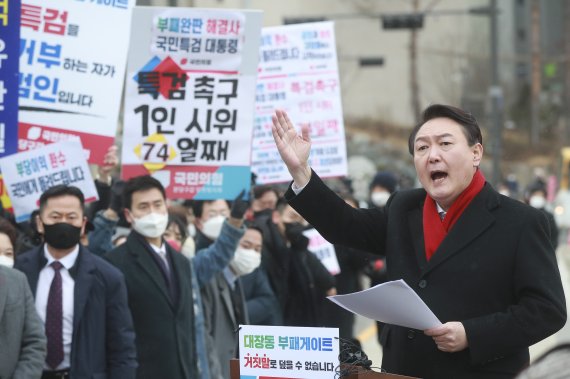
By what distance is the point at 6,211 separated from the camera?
841 centimetres

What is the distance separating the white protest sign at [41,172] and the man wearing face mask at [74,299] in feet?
2.50

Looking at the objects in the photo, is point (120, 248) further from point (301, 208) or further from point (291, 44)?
point (291, 44)

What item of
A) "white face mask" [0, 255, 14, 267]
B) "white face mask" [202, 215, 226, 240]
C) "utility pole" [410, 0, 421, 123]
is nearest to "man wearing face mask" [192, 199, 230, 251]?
"white face mask" [202, 215, 226, 240]

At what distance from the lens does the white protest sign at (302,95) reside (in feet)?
35.2

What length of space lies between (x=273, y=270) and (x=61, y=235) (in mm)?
3601

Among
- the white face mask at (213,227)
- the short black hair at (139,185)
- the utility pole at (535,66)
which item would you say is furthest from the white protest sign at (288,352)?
the utility pole at (535,66)

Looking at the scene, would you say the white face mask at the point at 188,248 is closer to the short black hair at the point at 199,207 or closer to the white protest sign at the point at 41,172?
the short black hair at the point at 199,207

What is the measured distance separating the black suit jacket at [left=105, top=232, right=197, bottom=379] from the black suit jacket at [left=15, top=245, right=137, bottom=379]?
520mm

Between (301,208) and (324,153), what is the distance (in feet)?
20.7

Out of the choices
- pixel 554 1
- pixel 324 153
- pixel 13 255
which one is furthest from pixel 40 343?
pixel 554 1

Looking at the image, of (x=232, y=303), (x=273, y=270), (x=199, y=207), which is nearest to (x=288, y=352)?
(x=232, y=303)

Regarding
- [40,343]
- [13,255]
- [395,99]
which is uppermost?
[395,99]

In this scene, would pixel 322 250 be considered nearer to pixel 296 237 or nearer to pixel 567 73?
pixel 296 237

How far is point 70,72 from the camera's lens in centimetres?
812
